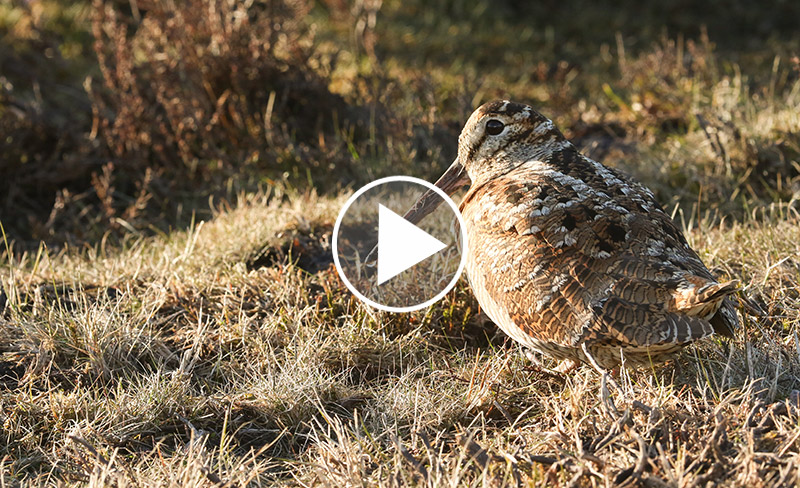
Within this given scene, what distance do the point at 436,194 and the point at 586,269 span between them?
111 cm

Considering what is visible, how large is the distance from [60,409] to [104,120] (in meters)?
2.91

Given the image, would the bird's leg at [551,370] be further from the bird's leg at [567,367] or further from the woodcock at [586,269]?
the woodcock at [586,269]

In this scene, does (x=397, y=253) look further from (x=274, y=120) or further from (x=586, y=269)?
(x=274, y=120)

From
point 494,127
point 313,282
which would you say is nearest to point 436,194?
point 494,127

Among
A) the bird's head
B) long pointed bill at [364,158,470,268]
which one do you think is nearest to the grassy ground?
long pointed bill at [364,158,470,268]

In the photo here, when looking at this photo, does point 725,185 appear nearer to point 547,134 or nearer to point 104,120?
point 547,134

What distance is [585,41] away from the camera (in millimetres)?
8070

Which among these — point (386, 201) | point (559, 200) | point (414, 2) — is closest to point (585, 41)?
point (414, 2)

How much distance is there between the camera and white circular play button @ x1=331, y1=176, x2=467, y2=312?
140 inches

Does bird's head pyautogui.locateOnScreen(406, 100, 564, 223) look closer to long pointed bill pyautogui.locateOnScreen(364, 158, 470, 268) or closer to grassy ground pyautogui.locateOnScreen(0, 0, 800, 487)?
long pointed bill pyautogui.locateOnScreen(364, 158, 470, 268)

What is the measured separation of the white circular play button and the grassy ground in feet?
0.29

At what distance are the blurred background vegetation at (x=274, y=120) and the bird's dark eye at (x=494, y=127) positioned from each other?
1604 mm

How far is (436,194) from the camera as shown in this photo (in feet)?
12.1

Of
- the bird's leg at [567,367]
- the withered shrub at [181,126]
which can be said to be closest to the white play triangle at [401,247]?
the bird's leg at [567,367]
